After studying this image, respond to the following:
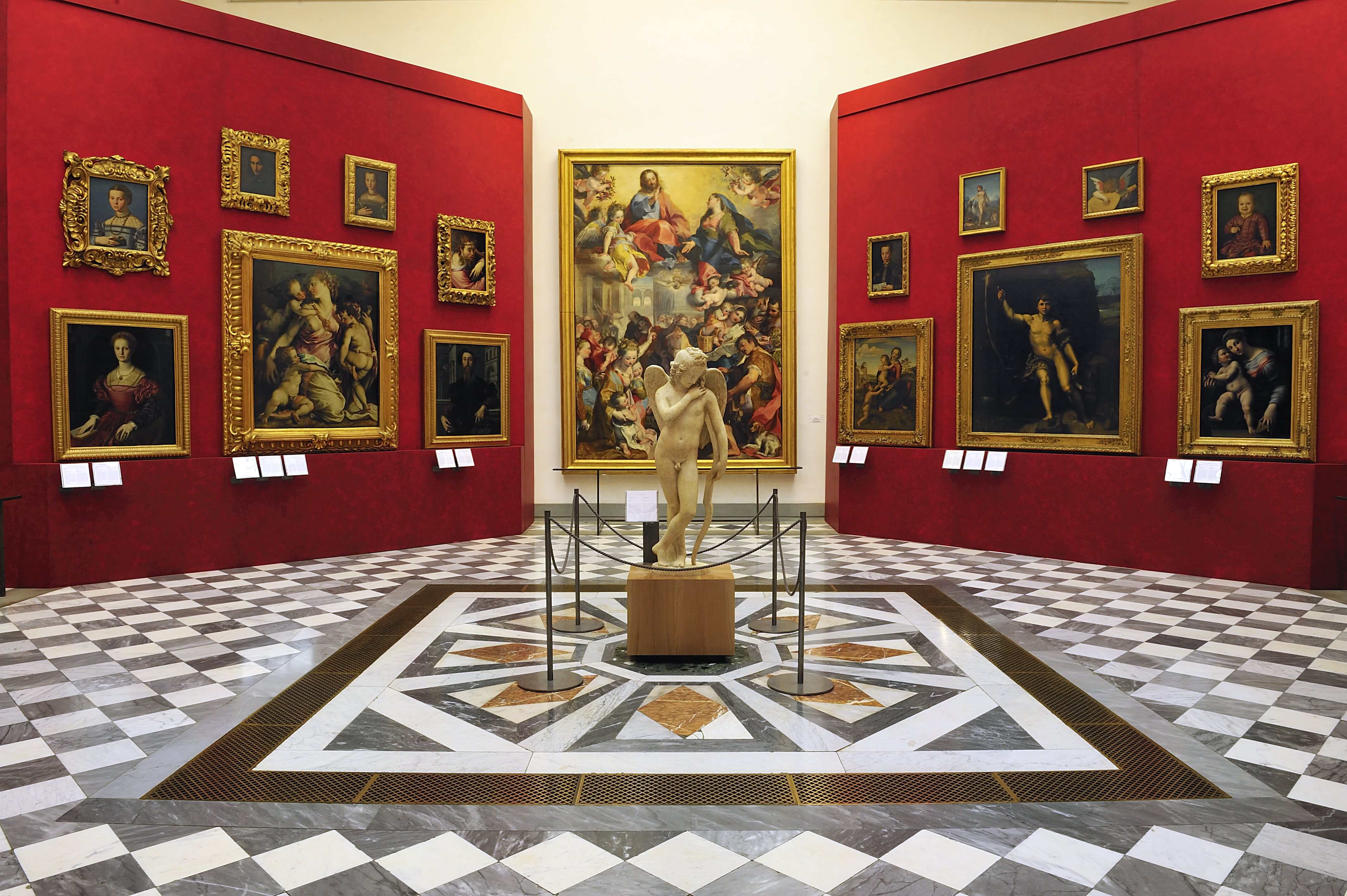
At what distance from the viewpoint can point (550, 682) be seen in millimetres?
6395

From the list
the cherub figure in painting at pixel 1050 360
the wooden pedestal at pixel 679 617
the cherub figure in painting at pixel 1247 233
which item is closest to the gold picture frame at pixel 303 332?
the wooden pedestal at pixel 679 617

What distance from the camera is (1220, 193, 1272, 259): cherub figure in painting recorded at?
34.4 feet

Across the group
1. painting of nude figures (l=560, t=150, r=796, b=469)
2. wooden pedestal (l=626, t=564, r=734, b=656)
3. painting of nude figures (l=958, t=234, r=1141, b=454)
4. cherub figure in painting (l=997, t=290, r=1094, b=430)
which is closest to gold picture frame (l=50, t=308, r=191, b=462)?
painting of nude figures (l=560, t=150, r=796, b=469)

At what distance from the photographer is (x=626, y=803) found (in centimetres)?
446

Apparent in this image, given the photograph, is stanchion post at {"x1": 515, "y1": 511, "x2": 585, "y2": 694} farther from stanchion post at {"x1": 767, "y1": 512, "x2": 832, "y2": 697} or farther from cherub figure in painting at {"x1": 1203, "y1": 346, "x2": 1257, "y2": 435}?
cherub figure in painting at {"x1": 1203, "y1": 346, "x2": 1257, "y2": 435}

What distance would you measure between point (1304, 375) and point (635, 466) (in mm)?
10059

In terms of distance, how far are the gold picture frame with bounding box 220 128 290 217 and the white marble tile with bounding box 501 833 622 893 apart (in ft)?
34.7

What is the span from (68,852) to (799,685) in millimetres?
4470

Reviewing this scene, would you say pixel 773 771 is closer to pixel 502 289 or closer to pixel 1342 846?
pixel 1342 846

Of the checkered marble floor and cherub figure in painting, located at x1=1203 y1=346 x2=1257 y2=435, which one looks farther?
cherub figure in painting, located at x1=1203 y1=346 x2=1257 y2=435

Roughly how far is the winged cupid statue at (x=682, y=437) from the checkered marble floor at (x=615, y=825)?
3.24 meters

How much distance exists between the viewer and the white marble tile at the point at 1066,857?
376 centimetres

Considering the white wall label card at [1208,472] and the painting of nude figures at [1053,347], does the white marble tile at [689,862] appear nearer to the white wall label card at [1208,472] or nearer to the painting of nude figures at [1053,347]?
the white wall label card at [1208,472]

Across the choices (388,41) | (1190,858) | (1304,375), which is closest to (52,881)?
(1190,858)
